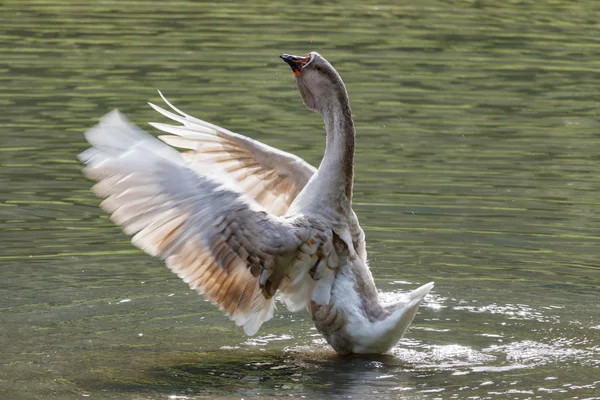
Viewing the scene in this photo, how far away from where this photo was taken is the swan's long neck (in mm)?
8445

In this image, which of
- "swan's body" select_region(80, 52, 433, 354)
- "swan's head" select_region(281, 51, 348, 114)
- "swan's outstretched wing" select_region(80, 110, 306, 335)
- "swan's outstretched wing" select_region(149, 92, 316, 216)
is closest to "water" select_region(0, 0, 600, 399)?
"swan's body" select_region(80, 52, 433, 354)

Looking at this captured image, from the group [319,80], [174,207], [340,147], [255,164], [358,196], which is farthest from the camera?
[358,196]

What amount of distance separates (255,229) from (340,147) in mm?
907

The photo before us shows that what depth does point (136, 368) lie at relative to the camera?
8242mm

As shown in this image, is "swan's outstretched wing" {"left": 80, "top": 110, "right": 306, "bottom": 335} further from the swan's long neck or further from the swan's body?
the swan's long neck

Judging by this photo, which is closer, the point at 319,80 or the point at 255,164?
the point at 319,80

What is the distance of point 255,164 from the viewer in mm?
9578

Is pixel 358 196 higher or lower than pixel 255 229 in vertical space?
lower

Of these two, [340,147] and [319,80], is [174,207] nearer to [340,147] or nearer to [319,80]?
[340,147]

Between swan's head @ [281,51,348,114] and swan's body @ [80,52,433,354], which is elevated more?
swan's head @ [281,51,348,114]

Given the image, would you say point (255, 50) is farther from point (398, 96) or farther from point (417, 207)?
point (417, 207)

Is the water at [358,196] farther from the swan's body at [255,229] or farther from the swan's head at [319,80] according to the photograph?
the swan's head at [319,80]

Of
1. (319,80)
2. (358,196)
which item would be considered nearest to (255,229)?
(319,80)

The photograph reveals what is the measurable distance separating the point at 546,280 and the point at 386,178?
3.17m
